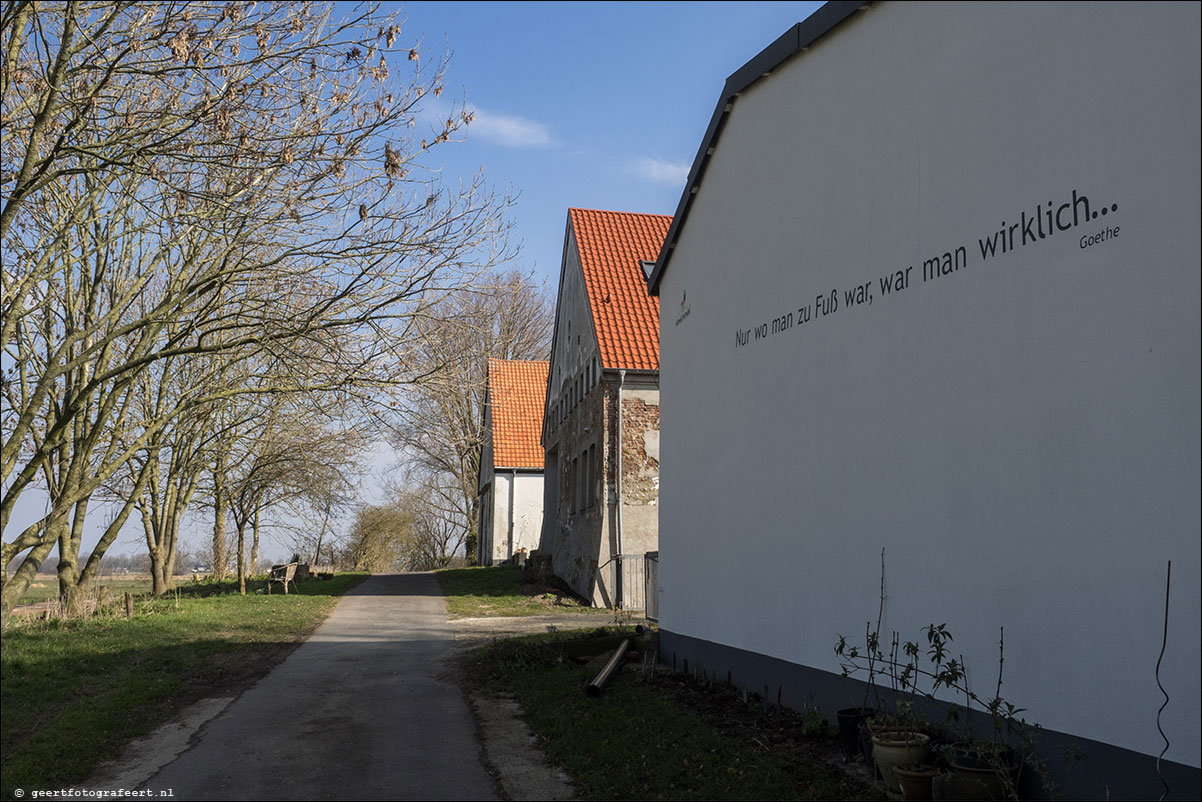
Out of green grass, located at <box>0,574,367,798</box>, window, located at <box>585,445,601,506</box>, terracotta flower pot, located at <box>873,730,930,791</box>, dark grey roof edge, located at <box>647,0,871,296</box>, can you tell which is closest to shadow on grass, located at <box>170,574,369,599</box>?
green grass, located at <box>0,574,367,798</box>

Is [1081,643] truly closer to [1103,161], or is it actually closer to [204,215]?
[1103,161]

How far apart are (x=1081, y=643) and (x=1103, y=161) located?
2907mm

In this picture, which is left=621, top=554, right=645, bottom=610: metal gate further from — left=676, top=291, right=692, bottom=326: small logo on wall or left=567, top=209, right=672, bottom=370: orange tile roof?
left=676, top=291, right=692, bottom=326: small logo on wall

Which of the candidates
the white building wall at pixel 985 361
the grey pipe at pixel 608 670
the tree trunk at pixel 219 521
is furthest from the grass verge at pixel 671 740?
the tree trunk at pixel 219 521

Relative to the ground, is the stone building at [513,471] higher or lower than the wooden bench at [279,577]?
higher

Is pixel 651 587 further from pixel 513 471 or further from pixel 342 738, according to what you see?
pixel 513 471

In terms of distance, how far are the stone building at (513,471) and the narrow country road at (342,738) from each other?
23.9 meters

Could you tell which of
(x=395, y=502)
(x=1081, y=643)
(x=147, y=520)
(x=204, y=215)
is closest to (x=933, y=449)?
(x=1081, y=643)

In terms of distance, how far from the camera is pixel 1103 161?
217 inches

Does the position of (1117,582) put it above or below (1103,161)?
below

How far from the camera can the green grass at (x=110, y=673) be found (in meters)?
7.97

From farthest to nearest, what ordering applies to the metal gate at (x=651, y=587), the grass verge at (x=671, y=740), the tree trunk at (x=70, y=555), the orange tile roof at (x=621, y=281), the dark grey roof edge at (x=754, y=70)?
1. the orange tile roof at (x=621, y=281)
2. the tree trunk at (x=70, y=555)
3. the metal gate at (x=651, y=587)
4. the dark grey roof edge at (x=754, y=70)
5. the grass verge at (x=671, y=740)

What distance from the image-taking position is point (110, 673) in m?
11.7

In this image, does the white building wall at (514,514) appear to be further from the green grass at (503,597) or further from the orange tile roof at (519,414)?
the green grass at (503,597)
